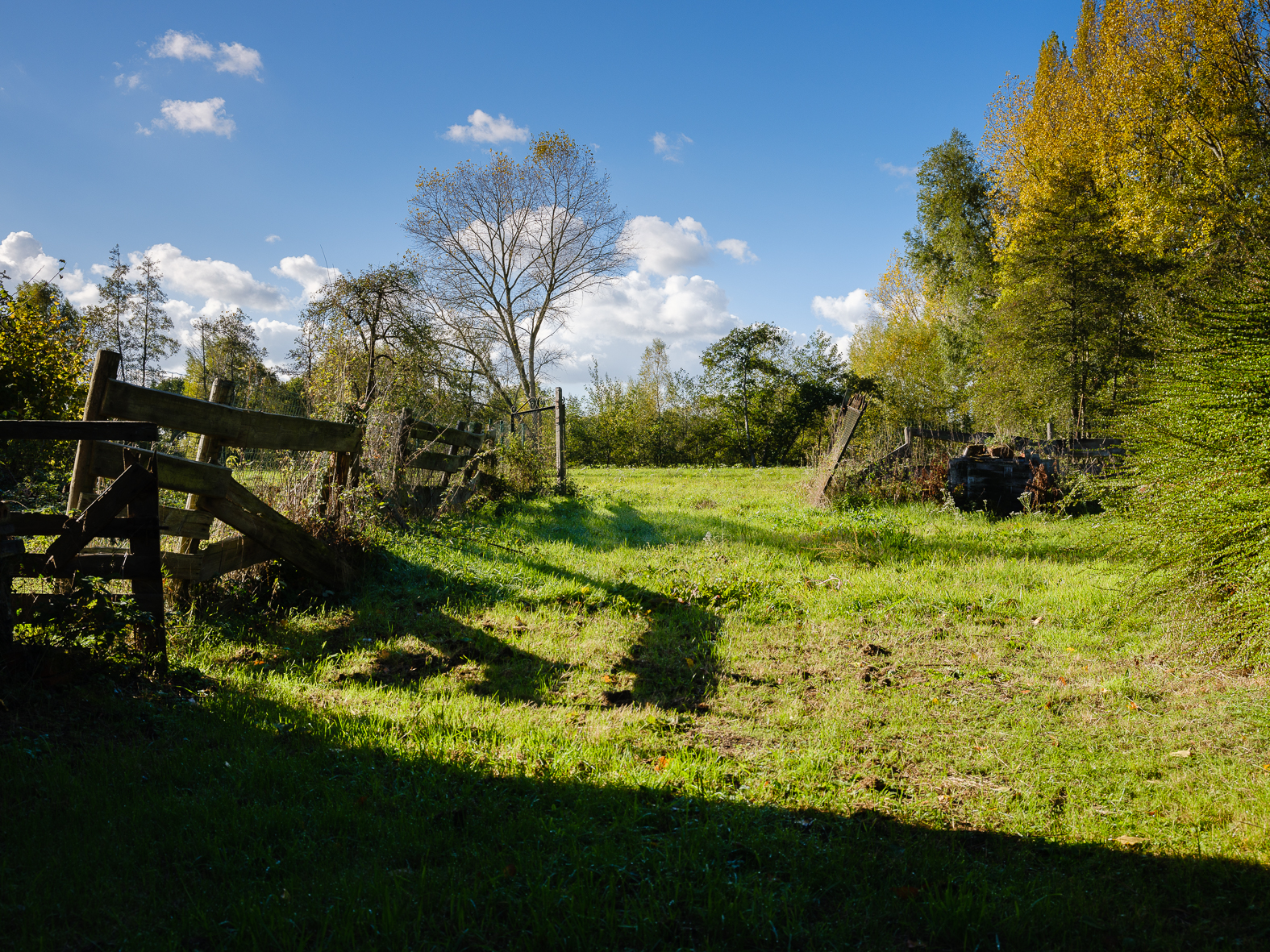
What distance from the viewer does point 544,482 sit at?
1181 centimetres

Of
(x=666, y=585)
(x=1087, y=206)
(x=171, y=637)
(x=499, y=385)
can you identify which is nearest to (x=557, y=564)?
(x=666, y=585)

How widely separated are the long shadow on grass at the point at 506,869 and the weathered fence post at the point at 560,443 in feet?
29.5

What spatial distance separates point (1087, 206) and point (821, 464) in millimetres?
14423

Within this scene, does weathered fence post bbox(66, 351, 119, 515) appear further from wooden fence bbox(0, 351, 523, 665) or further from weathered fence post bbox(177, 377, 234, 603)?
weathered fence post bbox(177, 377, 234, 603)

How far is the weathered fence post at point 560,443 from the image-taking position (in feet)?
39.6

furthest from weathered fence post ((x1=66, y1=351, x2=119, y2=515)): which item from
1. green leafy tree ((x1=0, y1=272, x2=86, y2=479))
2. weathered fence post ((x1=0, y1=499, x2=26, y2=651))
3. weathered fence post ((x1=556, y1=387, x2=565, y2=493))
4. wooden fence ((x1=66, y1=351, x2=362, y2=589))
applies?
green leafy tree ((x1=0, y1=272, x2=86, y2=479))

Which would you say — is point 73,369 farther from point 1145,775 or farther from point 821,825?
point 1145,775

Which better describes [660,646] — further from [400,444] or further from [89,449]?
[400,444]

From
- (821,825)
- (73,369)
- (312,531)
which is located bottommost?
(821,825)

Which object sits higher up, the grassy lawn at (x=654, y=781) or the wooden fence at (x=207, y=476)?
the wooden fence at (x=207, y=476)

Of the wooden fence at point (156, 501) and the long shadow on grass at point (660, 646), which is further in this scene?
the long shadow on grass at point (660, 646)

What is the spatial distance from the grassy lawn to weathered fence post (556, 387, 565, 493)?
6.21m

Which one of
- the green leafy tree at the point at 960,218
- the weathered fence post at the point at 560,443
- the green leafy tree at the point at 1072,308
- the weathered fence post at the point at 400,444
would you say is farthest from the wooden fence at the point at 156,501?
the green leafy tree at the point at 960,218

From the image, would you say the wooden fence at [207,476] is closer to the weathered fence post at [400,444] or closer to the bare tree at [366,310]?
the weathered fence post at [400,444]
